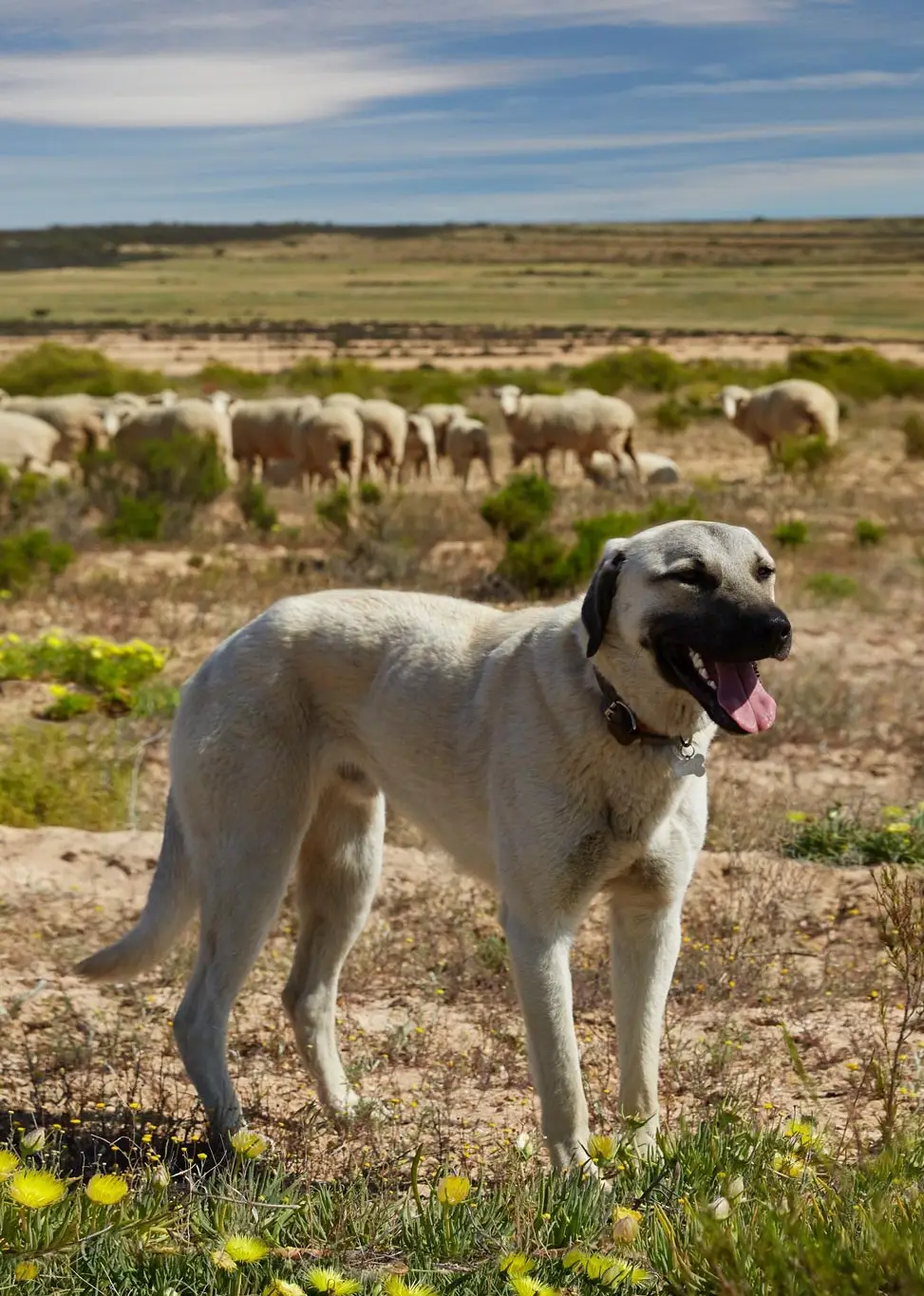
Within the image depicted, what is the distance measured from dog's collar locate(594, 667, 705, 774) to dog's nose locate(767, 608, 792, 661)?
0.37m

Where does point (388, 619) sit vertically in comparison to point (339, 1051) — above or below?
above

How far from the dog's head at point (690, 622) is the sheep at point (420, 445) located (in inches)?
786

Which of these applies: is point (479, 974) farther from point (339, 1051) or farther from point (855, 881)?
point (855, 881)

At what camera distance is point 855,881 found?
20.2ft

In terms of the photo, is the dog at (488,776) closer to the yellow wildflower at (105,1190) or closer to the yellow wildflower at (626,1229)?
the yellow wildflower at (626,1229)

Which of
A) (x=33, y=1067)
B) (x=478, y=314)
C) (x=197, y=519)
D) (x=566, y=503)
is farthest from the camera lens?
(x=478, y=314)

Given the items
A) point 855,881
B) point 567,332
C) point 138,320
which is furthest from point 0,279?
point 855,881

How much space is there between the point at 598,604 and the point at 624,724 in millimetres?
284

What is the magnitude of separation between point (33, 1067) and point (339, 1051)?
3.07ft

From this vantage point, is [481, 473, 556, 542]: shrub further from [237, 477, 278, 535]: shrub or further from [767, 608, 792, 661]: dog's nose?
[767, 608, 792, 661]: dog's nose

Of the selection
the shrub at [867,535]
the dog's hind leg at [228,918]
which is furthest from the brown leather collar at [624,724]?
the shrub at [867,535]

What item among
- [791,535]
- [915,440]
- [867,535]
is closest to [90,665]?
[791,535]

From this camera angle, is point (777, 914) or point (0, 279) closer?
point (777, 914)

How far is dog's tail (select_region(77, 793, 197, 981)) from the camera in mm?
4340
